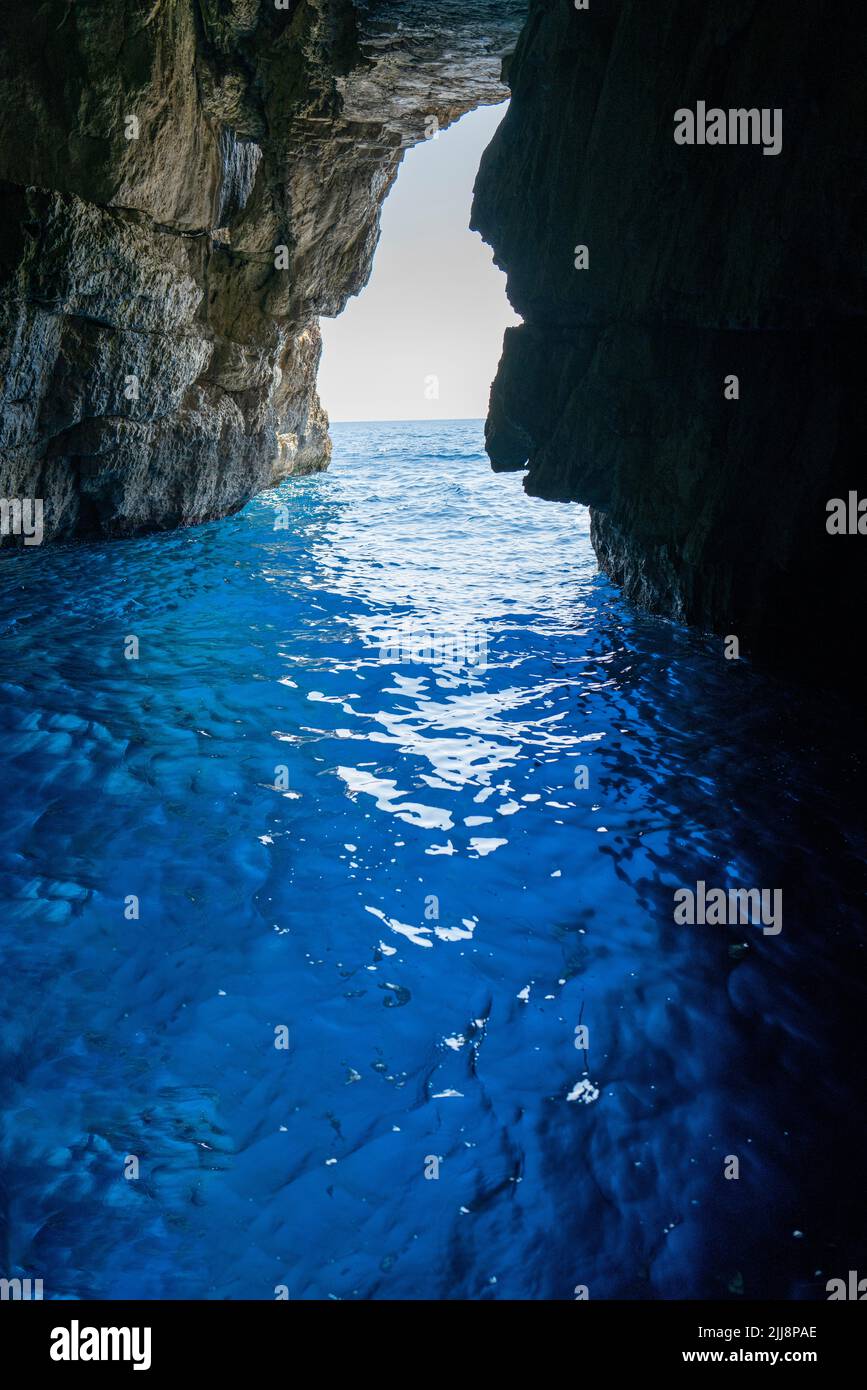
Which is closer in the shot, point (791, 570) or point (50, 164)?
point (791, 570)

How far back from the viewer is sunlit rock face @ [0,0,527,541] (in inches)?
508

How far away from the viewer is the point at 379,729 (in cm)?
1005

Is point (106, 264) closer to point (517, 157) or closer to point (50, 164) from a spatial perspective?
point (50, 164)

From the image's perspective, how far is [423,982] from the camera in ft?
19.2

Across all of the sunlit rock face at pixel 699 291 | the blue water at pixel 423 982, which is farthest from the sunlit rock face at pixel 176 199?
the blue water at pixel 423 982

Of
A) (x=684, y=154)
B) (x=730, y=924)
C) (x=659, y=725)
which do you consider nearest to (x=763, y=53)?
(x=684, y=154)

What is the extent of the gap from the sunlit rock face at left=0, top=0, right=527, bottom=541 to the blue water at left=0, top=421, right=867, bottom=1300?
23.6 ft

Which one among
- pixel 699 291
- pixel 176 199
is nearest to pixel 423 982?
pixel 699 291

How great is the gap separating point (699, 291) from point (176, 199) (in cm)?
1021

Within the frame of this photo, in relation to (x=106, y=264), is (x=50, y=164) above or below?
above

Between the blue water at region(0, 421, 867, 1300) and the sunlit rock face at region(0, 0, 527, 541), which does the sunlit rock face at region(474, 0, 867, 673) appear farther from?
the sunlit rock face at region(0, 0, 527, 541)

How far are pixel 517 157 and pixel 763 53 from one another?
5.90 metres

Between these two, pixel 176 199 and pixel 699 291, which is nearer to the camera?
pixel 699 291

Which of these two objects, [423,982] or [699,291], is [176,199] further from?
[423,982]
